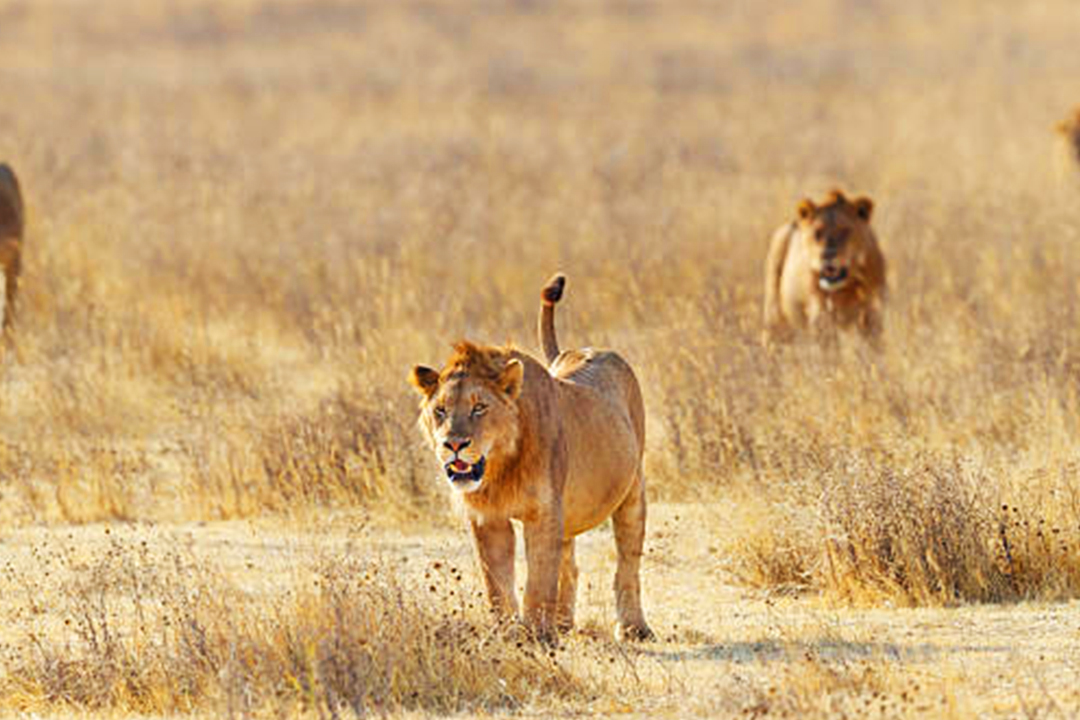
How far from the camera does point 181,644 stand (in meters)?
7.84

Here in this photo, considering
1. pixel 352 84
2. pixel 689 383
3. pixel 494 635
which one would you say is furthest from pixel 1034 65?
pixel 494 635

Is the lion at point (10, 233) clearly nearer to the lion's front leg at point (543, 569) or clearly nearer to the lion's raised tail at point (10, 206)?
the lion's raised tail at point (10, 206)

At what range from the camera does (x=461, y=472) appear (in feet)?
24.9

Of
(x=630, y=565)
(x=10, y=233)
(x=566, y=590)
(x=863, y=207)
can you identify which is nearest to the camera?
(x=566, y=590)

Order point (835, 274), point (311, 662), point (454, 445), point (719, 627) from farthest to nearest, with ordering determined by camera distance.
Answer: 1. point (835, 274)
2. point (719, 627)
3. point (454, 445)
4. point (311, 662)

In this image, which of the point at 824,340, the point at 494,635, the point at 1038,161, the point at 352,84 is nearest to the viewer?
the point at 494,635

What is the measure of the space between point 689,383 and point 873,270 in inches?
96.1

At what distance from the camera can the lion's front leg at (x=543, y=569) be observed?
7887mm

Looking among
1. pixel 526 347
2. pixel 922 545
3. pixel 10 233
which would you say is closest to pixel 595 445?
pixel 922 545

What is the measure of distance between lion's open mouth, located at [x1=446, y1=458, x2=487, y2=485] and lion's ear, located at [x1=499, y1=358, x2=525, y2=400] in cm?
34

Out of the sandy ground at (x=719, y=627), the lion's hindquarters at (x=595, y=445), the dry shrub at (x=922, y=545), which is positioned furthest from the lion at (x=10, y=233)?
the lion's hindquarters at (x=595, y=445)

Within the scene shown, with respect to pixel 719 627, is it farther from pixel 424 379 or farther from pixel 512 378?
pixel 424 379

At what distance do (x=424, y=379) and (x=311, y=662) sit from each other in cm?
112

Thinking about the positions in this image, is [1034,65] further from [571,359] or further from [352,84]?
[571,359]
